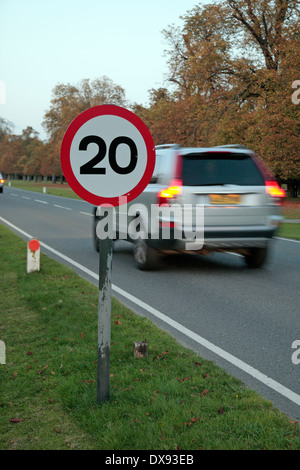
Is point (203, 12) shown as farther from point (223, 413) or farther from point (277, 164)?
point (223, 413)

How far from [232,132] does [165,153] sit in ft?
82.4

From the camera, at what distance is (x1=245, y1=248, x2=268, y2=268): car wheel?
10.0m

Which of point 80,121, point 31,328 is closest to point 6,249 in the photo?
point 31,328

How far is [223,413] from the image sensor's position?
3.75 m

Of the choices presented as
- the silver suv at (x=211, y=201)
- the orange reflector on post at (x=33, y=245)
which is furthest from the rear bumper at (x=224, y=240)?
the orange reflector on post at (x=33, y=245)

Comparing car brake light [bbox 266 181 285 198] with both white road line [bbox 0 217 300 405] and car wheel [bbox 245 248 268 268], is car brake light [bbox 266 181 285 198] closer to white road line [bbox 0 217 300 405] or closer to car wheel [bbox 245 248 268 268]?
car wheel [bbox 245 248 268 268]

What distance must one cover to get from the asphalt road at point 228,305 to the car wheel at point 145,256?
14 centimetres

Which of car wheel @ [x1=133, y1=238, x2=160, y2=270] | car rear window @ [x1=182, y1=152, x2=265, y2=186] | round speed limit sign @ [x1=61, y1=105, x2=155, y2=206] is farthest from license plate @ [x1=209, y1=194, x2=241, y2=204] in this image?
round speed limit sign @ [x1=61, y1=105, x2=155, y2=206]

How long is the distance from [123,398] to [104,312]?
656 millimetres

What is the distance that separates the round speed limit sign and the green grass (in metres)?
1.40

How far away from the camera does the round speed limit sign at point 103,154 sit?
12.6 ft
